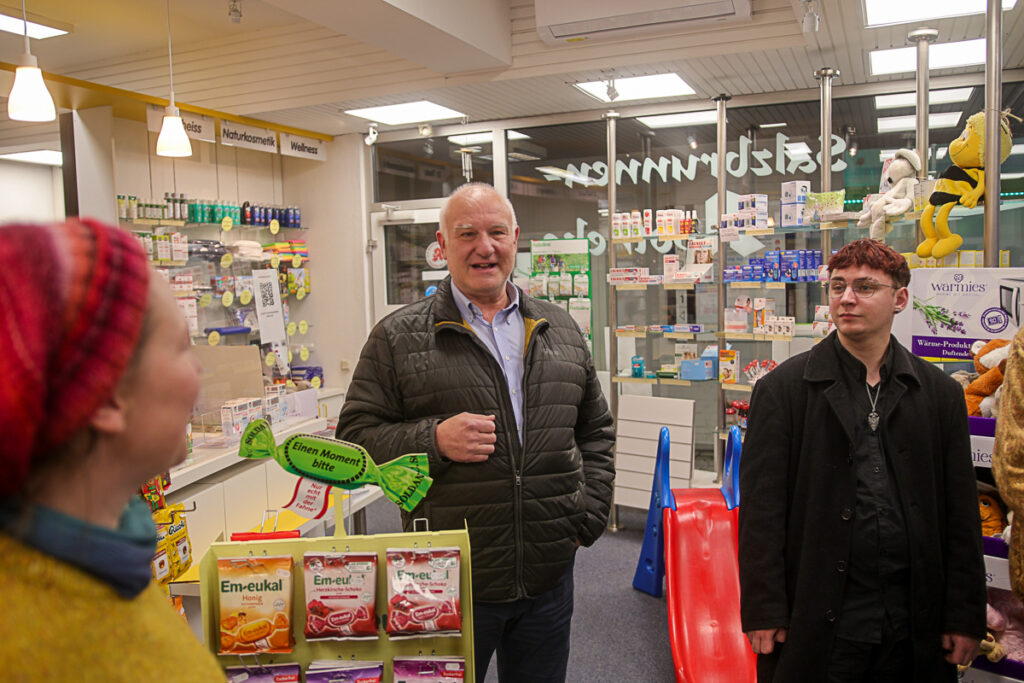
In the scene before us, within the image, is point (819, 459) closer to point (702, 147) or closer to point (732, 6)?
point (732, 6)

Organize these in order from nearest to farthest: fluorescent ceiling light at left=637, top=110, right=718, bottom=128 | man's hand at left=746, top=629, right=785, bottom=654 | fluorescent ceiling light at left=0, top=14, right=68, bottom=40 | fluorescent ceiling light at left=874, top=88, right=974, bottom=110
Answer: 1. man's hand at left=746, top=629, right=785, bottom=654
2. fluorescent ceiling light at left=0, top=14, right=68, bottom=40
3. fluorescent ceiling light at left=874, top=88, right=974, bottom=110
4. fluorescent ceiling light at left=637, top=110, right=718, bottom=128

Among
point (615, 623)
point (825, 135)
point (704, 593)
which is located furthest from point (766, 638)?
point (825, 135)

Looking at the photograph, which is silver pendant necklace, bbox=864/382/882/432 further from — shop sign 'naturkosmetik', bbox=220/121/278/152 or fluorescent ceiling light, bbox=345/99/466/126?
shop sign 'naturkosmetik', bbox=220/121/278/152

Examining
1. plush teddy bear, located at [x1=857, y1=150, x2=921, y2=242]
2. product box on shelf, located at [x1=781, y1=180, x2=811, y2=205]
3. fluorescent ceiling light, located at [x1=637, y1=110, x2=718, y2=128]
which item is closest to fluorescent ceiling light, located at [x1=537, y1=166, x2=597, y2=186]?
fluorescent ceiling light, located at [x1=637, y1=110, x2=718, y2=128]

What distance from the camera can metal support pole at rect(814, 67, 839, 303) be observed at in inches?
182

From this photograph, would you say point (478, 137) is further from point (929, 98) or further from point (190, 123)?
point (929, 98)

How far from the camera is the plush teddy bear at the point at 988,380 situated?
2.49 metres

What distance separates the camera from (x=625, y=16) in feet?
14.0

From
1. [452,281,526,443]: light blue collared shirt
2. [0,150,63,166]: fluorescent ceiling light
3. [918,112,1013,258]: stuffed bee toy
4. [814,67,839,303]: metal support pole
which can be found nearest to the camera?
[452,281,526,443]: light blue collared shirt

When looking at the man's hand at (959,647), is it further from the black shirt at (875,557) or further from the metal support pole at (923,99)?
the metal support pole at (923,99)

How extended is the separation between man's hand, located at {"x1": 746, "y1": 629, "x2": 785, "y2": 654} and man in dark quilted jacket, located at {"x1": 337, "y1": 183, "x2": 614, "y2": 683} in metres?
0.52

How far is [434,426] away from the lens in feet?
6.38

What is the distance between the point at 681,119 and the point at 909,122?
5.34 ft

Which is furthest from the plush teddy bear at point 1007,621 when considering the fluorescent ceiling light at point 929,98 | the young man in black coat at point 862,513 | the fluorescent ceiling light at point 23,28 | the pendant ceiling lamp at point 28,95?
the fluorescent ceiling light at point 23,28
